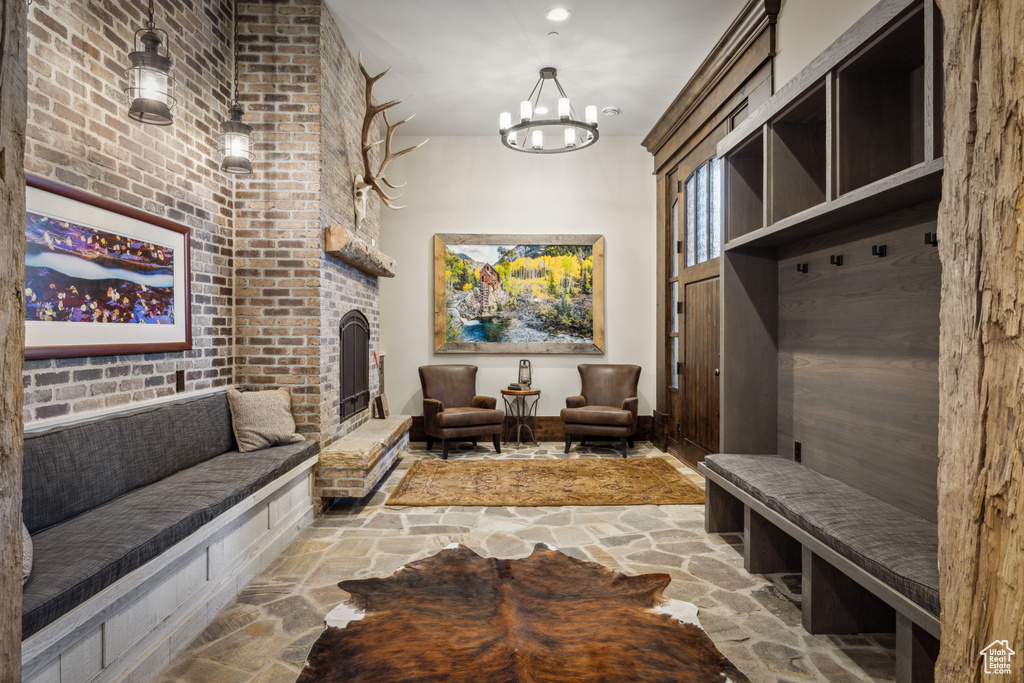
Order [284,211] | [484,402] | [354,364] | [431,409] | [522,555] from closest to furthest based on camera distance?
[522,555] < [284,211] < [354,364] < [431,409] < [484,402]

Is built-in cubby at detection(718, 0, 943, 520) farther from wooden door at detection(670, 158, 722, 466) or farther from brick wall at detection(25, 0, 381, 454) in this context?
brick wall at detection(25, 0, 381, 454)

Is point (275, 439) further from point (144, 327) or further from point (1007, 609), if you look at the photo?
point (1007, 609)

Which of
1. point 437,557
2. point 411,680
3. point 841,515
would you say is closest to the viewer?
point 411,680

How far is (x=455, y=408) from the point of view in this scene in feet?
18.8

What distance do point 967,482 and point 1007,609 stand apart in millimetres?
267

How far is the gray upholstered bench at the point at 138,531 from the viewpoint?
1574 millimetres

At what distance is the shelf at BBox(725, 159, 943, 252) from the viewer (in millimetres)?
1696

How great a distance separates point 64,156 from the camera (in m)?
2.23

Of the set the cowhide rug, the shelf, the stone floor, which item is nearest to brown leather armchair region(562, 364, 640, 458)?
the stone floor

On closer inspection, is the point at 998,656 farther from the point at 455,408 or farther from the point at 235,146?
the point at 455,408

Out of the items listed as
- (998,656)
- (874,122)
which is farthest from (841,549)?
(874,122)

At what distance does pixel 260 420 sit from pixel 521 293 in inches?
139

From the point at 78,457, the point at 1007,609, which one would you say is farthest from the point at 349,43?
the point at 1007,609

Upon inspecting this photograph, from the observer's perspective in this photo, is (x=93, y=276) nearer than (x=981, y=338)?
No
